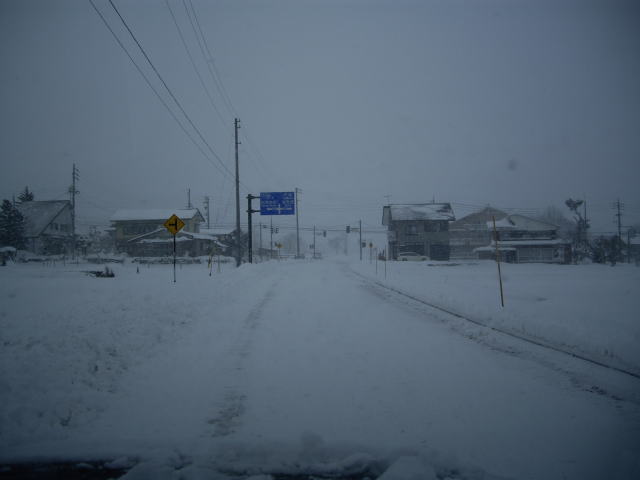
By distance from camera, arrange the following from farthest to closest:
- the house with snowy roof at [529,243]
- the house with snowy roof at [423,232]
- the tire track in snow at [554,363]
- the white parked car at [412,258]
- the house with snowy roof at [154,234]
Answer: the house with snowy roof at [423,232]
the house with snowy roof at [154,234]
the white parked car at [412,258]
the house with snowy roof at [529,243]
the tire track in snow at [554,363]

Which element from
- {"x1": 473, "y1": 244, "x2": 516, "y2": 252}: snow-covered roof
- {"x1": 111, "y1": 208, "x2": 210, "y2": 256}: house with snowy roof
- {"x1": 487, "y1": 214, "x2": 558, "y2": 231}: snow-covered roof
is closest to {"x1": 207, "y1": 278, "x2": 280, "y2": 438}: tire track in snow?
{"x1": 111, "y1": 208, "x2": 210, "y2": 256}: house with snowy roof

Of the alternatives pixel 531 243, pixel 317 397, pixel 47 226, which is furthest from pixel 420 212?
pixel 47 226

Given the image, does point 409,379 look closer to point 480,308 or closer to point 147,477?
point 147,477

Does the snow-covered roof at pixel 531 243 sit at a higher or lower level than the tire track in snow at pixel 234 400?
higher

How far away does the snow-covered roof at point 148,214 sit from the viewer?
52.1m

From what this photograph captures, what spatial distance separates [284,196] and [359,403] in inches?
992

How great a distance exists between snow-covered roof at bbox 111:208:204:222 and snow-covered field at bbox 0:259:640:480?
49.6 m

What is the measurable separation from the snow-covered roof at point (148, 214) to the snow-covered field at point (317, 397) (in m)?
49.6

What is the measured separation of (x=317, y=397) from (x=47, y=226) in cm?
5767

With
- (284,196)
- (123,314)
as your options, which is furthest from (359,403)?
(284,196)

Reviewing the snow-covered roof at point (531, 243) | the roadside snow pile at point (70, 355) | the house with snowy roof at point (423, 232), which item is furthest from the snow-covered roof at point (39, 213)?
the snow-covered roof at point (531, 243)

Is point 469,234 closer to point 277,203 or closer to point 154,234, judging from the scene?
point 277,203

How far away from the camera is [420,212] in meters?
50.7

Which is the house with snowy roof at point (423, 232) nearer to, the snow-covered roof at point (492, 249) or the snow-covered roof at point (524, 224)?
the snow-covered roof at point (492, 249)
